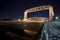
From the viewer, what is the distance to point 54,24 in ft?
3.17

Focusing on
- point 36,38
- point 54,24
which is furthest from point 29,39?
point 54,24

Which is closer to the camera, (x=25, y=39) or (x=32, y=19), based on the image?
(x=25, y=39)

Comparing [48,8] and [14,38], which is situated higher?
[48,8]

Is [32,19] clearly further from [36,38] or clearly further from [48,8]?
[36,38]

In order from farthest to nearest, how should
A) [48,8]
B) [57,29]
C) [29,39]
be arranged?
[48,8], [29,39], [57,29]

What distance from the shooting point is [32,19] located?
15195mm

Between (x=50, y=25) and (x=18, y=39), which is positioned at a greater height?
(x=50, y=25)

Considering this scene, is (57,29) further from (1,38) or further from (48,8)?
(48,8)

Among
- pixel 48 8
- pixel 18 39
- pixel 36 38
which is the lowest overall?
pixel 18 39

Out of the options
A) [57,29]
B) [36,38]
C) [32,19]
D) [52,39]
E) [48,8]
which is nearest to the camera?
[52,39]

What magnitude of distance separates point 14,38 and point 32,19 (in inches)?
477

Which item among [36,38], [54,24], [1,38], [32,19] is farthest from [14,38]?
[32,19]

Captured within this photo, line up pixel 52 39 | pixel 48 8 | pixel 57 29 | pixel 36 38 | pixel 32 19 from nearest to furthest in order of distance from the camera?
1. pixel 52 39
2. pixel 57 29
3. pixel 36 38
4. pixel 32 19
5. pixel 48 8

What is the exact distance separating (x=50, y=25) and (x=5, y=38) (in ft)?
7.68
